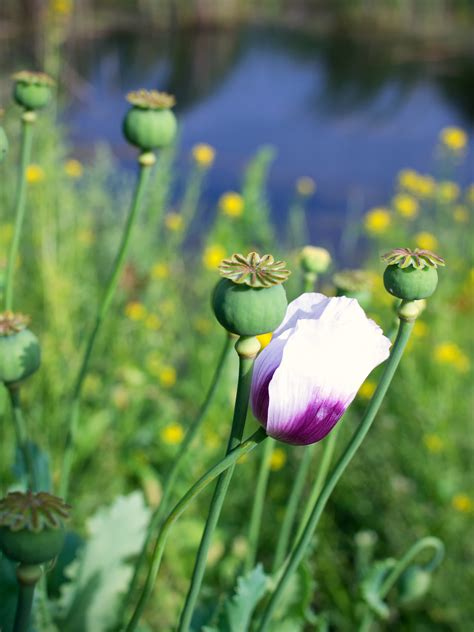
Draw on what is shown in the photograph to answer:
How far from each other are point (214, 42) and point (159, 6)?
0.91 metres

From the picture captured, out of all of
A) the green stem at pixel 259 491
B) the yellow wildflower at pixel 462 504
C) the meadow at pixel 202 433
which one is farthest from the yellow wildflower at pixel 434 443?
the green stem at pixel 259 491

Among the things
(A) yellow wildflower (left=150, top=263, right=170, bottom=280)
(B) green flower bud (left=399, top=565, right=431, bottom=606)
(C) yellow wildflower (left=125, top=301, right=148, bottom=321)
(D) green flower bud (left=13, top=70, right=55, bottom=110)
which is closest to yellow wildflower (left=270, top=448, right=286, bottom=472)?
(C) yellow wildflower (left=125, top=301, right=148, bottom=321)

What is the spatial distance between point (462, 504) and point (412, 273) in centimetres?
102

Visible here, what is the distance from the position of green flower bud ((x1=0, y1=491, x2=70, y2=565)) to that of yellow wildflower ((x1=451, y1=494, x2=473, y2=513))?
109 centimetres

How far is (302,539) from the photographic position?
0.45 m

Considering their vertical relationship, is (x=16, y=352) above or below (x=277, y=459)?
above

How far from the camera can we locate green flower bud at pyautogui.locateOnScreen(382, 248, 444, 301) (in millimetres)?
410

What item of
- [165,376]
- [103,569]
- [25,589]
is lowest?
[165,376]

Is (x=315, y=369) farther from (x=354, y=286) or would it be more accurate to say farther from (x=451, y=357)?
(x=451, y=357)

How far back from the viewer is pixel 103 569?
2.56ft

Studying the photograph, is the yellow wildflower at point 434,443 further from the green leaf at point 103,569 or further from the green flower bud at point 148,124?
the green flower bud at point 148,124

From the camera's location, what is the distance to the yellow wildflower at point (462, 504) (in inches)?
52.3

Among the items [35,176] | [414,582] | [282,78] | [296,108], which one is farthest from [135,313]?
[282,78]

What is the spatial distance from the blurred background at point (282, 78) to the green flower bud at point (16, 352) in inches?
48.1
